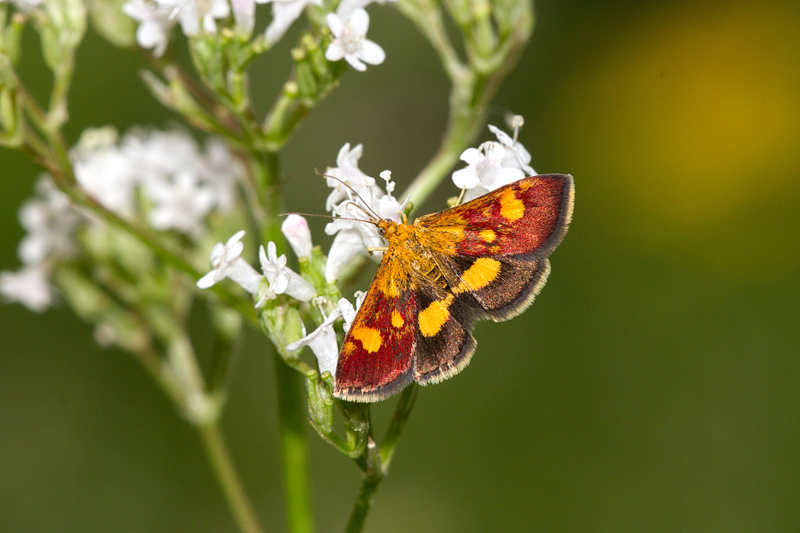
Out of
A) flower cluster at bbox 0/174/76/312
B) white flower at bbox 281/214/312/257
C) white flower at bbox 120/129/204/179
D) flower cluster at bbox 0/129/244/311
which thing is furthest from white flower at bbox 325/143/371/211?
flower cluster at bbox 0/174/76/312

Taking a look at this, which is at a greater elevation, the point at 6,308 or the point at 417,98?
the point at 417,98

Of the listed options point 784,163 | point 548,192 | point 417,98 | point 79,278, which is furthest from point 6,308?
point 784,163

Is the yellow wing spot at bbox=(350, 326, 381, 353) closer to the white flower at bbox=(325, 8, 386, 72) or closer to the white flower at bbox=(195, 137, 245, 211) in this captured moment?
the white flower at bbox=(325, 8, 386, 72)

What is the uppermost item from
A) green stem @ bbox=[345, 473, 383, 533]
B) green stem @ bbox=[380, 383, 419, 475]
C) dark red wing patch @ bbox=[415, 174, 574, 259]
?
dark red wing patch @ bbox=[415, 174, 574, 259]

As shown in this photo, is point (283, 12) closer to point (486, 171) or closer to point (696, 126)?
point (486, 171)

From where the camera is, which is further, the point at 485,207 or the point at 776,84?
the point at 776,84

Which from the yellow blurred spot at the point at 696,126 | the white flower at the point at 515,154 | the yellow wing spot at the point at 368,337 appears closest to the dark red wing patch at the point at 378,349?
the yellow wing spot at the point at 368,337

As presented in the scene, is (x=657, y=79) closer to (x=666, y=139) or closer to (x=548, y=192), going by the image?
(x=666, y=139)
